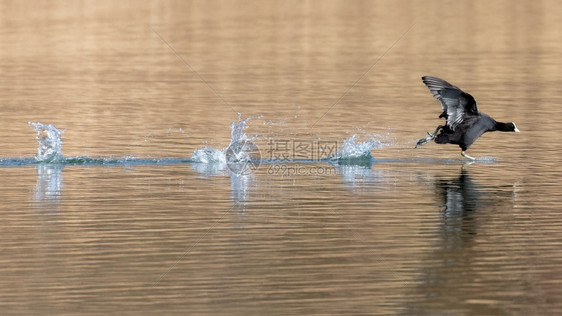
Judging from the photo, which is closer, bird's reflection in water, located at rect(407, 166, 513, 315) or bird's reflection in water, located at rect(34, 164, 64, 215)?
bird's reflection in water, located at rect(407, 166, 513, 315)

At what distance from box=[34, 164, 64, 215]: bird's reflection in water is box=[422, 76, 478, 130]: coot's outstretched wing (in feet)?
22.8

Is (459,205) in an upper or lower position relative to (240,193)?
lower

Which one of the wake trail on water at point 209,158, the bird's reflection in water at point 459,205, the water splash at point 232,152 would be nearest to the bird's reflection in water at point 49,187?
the wake trail on water at point 209,158

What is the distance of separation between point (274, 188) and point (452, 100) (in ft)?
14.0

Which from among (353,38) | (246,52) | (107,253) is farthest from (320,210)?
(353,38)

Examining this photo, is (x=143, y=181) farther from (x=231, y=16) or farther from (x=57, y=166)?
(x=231, y=16)

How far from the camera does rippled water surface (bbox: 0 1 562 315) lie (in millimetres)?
13594

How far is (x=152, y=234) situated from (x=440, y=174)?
296 inches

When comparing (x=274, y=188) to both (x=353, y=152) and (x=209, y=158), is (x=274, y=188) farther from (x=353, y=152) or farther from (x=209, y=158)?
(x=353, y=152)

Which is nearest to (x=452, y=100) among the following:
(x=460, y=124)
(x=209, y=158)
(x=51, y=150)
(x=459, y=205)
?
(x=460, y=124)

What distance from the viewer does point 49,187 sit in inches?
806

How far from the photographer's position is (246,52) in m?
50.2

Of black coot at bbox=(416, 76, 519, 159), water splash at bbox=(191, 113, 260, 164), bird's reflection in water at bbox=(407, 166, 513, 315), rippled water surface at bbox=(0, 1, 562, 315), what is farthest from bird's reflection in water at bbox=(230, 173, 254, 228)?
black coot at bbox=(416, 76, 519, 159)

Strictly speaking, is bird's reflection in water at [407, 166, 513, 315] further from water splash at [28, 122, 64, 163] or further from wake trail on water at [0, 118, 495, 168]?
water splash at [28, 122, 64, 163]
